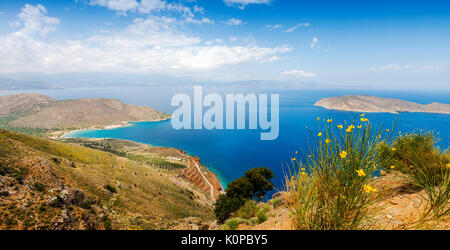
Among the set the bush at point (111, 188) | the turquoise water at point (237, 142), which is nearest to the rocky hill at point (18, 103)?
the turquoise water at point (237, 142)

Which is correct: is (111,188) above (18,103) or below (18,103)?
below

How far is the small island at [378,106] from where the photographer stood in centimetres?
13362

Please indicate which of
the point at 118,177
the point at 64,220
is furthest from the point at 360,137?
the point at 118,177

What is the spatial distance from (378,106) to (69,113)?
774ft

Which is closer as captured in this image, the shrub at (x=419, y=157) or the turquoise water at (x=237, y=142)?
the shrub at (x=419, y=157)

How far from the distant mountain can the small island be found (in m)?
150

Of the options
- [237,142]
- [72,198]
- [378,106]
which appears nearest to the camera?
[72,198]

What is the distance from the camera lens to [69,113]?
140 metres

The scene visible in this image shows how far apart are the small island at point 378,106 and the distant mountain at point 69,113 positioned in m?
150

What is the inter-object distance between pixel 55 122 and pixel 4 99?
103m

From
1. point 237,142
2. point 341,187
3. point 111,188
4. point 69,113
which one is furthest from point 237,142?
point 69,113

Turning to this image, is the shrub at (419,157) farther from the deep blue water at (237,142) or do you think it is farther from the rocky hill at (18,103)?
the rocky hill at (18,103)

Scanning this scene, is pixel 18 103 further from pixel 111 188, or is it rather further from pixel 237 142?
pixel 111 188

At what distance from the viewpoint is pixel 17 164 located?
14648 millimetres
